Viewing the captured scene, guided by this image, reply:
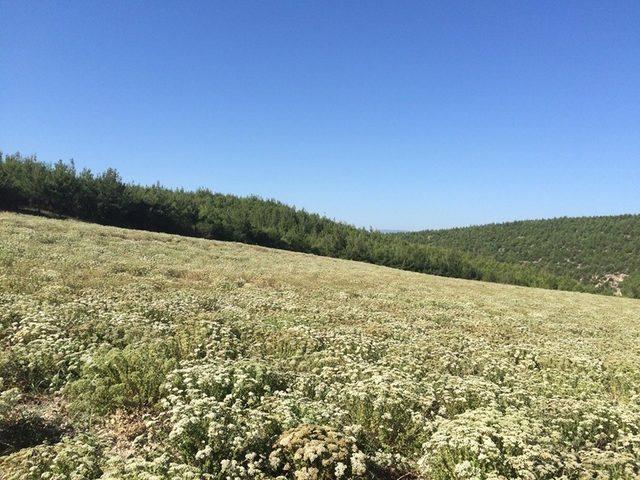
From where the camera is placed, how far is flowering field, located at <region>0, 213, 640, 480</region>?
21.9ft

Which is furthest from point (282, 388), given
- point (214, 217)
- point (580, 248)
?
point (580, 248)

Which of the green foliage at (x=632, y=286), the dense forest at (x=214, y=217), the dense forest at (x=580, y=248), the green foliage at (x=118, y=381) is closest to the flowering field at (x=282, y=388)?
the green foliage at (x=118, y=381)

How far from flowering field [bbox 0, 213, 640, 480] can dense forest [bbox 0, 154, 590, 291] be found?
5451 cm

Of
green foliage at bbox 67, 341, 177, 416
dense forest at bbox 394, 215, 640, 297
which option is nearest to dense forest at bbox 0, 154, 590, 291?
dense forest at bbox 394, 215, 640, 297

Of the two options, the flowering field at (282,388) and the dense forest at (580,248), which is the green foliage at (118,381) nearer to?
the flowering field at (282,388)

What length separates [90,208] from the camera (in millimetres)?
72625

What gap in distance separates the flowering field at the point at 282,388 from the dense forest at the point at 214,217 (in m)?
54.5

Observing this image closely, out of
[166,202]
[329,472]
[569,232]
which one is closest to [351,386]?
[329,472]

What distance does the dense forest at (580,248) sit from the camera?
148m

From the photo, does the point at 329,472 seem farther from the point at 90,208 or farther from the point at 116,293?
the point at 90,208

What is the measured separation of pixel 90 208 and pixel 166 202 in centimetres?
1587

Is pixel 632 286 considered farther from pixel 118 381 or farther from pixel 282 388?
pixel 118 381

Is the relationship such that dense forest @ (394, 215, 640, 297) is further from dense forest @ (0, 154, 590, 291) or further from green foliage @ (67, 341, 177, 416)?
green foliage @ (67, 341, 177, 416)

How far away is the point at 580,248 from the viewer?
546ft
